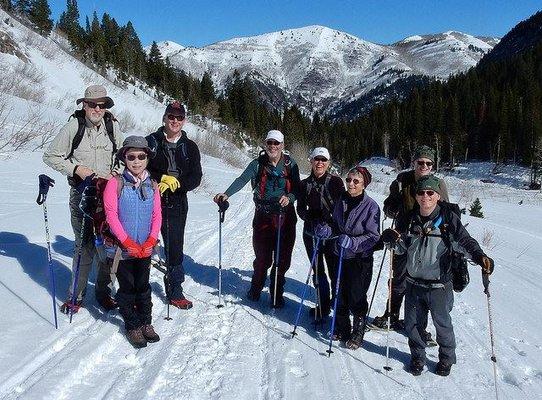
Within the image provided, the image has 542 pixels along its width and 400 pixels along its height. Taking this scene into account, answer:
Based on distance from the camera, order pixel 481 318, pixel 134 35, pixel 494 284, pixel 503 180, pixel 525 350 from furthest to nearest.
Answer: pixel 134 35 → pixel 503 180 → pixel 494 284 → pixel 481 318 → pixel 525 350

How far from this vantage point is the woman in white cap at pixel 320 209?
16.1ft

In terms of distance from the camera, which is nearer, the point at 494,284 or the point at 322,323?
the point at 322,323

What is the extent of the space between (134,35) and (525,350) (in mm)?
76018

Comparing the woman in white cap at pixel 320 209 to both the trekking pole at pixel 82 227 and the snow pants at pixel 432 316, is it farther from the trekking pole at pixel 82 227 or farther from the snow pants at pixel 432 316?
the trekking pole at pixel 82 227

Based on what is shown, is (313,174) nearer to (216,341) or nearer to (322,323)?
(322,323)

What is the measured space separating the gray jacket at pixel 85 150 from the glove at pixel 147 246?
0.98 meters

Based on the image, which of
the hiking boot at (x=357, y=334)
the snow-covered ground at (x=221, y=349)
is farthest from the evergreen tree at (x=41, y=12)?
the hiking boot at (x=357, y=334)

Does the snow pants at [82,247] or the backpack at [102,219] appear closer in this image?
the backpack at [102,219]

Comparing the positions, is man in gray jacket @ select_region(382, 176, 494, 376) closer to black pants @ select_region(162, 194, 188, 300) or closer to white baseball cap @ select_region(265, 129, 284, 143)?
white baseball cap @ select_region(265, 129, 284, 143)

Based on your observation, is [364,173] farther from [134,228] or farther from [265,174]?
[134,228]

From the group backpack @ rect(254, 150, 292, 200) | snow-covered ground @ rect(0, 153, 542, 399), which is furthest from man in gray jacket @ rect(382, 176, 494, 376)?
backpack @ rect(254, 150, 292, 200)

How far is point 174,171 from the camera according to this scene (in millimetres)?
4836

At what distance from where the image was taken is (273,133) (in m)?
5.25

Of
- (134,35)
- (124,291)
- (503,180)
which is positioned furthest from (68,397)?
(134,35)
